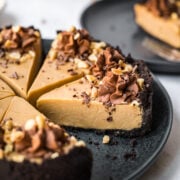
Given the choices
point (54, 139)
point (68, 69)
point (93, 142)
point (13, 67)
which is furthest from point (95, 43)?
point (54, 139)

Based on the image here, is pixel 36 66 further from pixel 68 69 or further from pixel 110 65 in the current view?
pixel 110 65

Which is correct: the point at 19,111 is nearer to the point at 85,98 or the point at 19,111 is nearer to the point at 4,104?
the point at 4,104

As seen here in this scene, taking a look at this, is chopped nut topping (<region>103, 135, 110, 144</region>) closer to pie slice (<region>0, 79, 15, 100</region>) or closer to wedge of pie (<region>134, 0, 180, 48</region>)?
pie slice (<region>0, 79, 15, 100</region>)

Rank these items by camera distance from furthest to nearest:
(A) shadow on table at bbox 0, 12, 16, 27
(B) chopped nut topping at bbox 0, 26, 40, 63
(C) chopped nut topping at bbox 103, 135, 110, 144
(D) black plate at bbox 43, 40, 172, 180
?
1. (A) shadow on table at bbox 0, 12, 16, 27
2. (B) chopped nut topping at bbox 0, 26, 40, 63
3. (C) chopped nut topping at bbox 103, 135, 110, 144
4. (D) black plate at bbox 43, 40, 172, 180

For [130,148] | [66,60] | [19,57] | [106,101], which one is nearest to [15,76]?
[19,57]

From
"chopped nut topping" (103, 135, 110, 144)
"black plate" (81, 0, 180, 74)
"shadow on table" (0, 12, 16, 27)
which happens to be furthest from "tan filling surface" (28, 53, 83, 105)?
"shadow on table" (0, 12, 16, 27)

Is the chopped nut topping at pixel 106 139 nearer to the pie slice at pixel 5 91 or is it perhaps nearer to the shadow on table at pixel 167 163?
the shadow on table at pixel 167 163

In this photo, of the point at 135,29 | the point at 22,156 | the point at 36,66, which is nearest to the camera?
the point at 22,156
